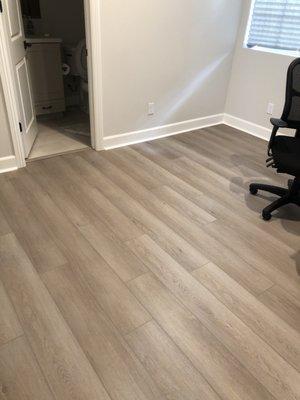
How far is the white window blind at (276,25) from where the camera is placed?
323 cm

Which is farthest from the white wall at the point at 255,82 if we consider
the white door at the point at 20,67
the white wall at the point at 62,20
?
the white door at the point at 20,67

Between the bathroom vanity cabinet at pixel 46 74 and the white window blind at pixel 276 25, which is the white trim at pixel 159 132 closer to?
the white window blind at pixel 276 25

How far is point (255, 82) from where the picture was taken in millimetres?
3705

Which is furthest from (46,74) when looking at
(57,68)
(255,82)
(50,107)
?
(255,82)

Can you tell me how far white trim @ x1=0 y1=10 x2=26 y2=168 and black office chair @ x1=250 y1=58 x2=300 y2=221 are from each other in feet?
6.49

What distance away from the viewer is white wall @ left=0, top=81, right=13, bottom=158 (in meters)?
2.60

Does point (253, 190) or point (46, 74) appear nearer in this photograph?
point (253, 190)

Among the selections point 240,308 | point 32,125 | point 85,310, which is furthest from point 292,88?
point 32,125

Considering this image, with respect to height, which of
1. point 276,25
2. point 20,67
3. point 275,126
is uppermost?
point 276,25

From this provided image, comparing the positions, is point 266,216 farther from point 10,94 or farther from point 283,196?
point 10,94

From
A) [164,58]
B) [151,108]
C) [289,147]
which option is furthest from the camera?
[151,108]

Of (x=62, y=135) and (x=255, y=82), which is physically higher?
(x=255, y=82)

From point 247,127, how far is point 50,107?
7.83ft

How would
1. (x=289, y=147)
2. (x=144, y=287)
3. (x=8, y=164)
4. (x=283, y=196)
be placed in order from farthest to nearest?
(x=8, y=164)
(x=283, y=196)
(x=289, y=147)
(x=144, y=287)
